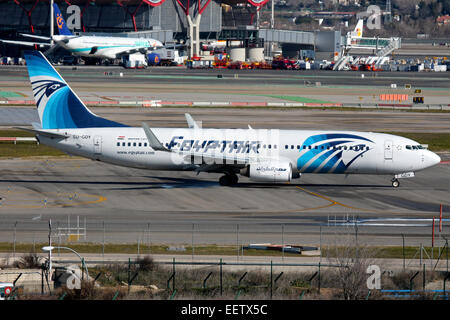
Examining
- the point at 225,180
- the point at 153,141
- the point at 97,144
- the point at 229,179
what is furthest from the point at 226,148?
the point at 97,144

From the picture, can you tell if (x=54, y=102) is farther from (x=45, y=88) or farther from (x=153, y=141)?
(x=153, y=141)

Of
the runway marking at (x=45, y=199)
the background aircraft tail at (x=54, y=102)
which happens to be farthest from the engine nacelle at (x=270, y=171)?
the background aircraft tail at (x=54, y=102)

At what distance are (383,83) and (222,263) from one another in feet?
466

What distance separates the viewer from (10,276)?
36375mm

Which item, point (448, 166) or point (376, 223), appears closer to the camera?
point (376, 223)

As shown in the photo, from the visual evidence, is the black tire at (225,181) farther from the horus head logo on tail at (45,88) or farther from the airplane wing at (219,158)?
the horus head logo on tail at (45,88)

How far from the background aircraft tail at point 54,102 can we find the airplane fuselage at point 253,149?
93 centimetres

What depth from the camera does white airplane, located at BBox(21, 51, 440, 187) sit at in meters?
61.6

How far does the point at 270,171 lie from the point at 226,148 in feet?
12.9

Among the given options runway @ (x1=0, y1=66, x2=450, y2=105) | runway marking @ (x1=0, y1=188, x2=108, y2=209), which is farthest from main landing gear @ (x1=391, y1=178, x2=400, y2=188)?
runway @ (x1=0, y1=66, x2=450, y2=105)

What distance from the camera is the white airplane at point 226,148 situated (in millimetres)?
61594

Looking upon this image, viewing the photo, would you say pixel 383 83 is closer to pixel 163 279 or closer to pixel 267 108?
pixel 267 108
